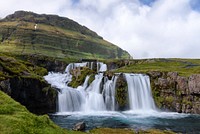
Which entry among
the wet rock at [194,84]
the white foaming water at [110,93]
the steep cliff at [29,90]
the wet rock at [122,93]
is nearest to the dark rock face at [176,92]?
the wet rock at [194,84]

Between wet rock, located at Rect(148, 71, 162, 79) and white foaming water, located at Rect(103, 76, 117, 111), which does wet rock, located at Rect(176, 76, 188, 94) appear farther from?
white foaming water, located at Rect(103, 76, 117, 111)

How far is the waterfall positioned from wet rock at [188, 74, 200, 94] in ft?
40.0

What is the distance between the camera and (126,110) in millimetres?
83875

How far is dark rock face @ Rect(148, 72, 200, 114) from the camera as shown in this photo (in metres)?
82.8

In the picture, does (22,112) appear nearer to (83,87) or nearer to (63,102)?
(63,102)

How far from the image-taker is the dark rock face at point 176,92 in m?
82.8

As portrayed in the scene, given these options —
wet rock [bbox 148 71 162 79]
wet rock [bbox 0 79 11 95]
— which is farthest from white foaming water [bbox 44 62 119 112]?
wet rock [bbox 0 79 11 95]

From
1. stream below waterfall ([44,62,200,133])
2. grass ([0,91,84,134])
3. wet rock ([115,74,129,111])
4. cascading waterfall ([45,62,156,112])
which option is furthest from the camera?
wet rock ([115,74,129,111])

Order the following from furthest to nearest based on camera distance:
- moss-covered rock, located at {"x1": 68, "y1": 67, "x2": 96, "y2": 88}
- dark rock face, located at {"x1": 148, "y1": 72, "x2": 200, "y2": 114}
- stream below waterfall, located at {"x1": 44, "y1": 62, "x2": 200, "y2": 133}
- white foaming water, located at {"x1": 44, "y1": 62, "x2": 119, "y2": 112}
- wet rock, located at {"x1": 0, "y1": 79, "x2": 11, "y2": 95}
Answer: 1. moss-covered rock, located at {"x1": 68, "y1": 67, "x2": 96, "y2": 88}
2. dark rock face, located at {"x1": 148, "y1": 72, "x2": 200, "y2": 114}
3. white foaming water, located at {"x1": 44, "y1": 62, "x2": 119, "y2": 112}
4. stream below waterfall, located at {"x1": 44, "y1": 62, "x2": 200, "y2": 133}
5. wet rock, located at {"x1": 0, "y1": 79, "x2": 11, "y2": 95}

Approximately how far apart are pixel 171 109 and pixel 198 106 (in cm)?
772

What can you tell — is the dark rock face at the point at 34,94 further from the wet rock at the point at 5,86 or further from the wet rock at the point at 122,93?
the wet rock at the point at 122,93

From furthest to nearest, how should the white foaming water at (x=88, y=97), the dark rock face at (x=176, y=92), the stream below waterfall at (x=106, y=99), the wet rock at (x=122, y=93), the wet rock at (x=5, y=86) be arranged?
the wet rock at (x=122, y=93) → the dark rock face at (x=176, y=92) → the white foaming water at (x=88, y=97) → the stream below waterfall at (x=106, y=99) → the wet rock at (x=5, y=86)

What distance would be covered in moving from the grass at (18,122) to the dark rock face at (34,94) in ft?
164

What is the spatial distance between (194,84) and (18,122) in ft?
241
